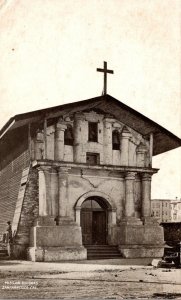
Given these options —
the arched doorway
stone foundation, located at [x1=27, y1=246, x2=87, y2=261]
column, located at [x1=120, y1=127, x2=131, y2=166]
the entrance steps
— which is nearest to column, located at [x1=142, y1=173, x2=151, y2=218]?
column, located at [x1=120, y1=127, x2=131, y2=166]

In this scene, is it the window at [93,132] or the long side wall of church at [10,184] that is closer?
the window at [93,132]

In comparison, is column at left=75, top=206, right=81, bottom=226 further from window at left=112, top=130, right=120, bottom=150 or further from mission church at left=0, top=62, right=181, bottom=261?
window at left=112, top=130, right=120, bottom=150

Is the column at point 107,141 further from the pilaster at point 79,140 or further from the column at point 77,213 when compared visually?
the column at point 77,213

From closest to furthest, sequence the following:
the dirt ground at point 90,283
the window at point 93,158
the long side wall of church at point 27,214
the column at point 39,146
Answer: the dirt ground at point 90,283, the long side wall of church at point 27,214, the column at point 39,146, the window at point 93,158

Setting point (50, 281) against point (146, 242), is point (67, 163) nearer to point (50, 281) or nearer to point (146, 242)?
point (146, 242)

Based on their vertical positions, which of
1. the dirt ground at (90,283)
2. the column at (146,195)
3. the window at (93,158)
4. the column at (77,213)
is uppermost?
the window at (93,158)

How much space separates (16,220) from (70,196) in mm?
2552

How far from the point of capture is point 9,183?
2283 cm

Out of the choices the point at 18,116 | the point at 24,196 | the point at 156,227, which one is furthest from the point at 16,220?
the point at 156,227

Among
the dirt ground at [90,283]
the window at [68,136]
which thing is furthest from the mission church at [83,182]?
the dirt ground at [90,283]

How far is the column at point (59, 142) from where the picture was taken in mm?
19328

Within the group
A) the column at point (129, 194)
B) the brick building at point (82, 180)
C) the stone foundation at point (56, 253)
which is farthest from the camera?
the column at point (129, 194)

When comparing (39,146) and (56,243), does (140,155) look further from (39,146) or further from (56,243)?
(56,243)

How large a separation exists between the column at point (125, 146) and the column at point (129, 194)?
67 centimetres
